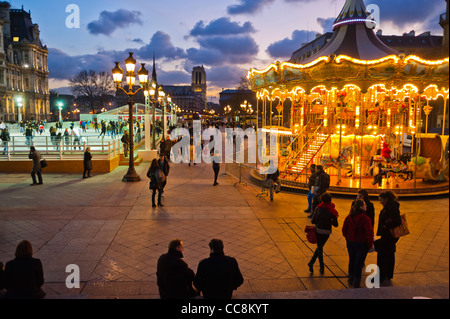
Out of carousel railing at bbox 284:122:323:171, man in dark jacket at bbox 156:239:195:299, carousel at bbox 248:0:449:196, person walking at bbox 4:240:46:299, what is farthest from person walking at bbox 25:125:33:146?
man in dark jacket at bbox 156:239:195:299

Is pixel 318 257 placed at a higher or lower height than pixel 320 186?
lower

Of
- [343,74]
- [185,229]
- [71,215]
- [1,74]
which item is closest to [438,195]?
[343,74]

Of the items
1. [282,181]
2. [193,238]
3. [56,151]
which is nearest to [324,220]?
[193,238]

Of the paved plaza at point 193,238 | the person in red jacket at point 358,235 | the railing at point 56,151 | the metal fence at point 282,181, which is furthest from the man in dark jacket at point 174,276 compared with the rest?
the railing at point 56,151

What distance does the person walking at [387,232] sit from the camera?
5.47m

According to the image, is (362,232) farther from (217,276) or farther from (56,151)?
(56,151)

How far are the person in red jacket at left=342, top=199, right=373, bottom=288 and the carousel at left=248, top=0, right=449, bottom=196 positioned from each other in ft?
21.0

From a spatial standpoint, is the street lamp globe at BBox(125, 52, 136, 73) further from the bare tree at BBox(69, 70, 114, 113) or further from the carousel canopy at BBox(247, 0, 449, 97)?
the bare tree at BBox(69, 70, 114, 113)

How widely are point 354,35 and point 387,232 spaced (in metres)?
11.7

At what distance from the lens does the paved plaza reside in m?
5.53

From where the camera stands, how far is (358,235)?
5320mm

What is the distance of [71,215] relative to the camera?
9.55 metres

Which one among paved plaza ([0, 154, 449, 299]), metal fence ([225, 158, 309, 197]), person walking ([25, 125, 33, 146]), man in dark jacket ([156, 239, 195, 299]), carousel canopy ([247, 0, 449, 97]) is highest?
carousel canopy ([247, 0, 449, 97])

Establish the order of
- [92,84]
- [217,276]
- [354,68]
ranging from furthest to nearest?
[92,84], [354,68], [217,276]
